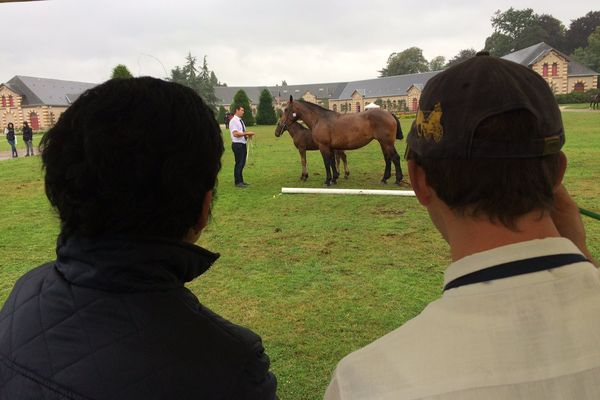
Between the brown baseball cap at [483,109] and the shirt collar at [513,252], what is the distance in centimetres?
15

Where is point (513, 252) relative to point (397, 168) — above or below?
above

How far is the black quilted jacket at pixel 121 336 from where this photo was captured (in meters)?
0.89

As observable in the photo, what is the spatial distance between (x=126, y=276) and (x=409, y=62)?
87.1 metres

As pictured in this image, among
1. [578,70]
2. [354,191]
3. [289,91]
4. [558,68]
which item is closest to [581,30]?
[578,70]

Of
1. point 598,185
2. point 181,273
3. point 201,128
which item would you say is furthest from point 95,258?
point 598,185

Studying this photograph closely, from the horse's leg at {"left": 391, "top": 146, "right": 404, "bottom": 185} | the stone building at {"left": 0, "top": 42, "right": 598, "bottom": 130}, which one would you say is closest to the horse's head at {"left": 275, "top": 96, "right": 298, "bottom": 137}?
the horse's leg at {"left": 391, "top": 146, "right": 404, "bottom": 185}

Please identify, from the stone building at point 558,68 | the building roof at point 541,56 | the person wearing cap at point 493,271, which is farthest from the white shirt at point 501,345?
the stone building at point 558,68

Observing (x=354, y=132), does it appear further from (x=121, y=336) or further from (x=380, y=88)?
(x=380, y=88)

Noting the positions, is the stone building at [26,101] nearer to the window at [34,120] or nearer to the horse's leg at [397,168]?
the window at [34,120]

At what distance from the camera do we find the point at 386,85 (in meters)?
74.3

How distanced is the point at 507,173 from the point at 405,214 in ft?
21.6

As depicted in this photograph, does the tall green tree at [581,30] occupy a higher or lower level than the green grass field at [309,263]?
higher

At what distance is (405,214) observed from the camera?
731 cm

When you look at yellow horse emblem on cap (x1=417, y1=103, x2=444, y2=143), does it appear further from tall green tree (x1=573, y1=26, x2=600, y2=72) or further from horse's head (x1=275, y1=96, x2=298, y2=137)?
tall green tree (x1=573, y1=26, x2=600, y2=72)
